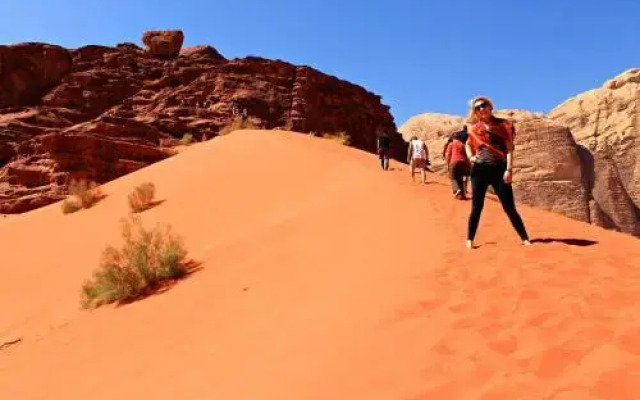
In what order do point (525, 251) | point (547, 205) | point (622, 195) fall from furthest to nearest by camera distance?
point (622, 195), point (547, 205), point (525, 251)

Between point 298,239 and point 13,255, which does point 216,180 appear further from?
point 298,239

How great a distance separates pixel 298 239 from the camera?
7.91 metres

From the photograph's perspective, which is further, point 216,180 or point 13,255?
point 216,180

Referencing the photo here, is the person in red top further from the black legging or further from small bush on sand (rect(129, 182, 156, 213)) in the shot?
small bush on sand (rect(129, 182, 156, 213))

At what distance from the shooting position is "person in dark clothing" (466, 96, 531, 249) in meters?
6.00

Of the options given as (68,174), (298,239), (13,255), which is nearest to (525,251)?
(298,239)

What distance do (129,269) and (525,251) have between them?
203 inches

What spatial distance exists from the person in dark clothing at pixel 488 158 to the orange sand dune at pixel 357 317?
1.48 feet

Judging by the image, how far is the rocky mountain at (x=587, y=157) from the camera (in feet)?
94.7

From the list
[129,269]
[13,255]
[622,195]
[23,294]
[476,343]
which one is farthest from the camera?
[622,195]

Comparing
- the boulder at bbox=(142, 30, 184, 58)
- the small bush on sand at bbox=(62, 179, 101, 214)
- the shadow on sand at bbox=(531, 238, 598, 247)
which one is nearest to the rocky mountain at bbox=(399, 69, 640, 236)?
the boulder at bbox=(142, 30, 184, 58)

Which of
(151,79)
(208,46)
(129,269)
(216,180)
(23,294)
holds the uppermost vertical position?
(208,46)

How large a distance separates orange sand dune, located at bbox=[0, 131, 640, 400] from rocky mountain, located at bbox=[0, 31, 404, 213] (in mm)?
17599

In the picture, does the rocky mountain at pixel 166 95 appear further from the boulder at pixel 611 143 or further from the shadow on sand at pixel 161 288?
the shadow on sand at pixel 161 288
